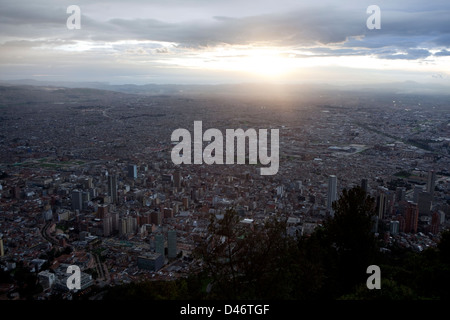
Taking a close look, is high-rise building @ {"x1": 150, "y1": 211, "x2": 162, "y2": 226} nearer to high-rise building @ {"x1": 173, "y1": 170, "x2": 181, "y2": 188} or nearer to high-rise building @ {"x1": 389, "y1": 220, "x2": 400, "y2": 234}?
high-rise building @ {"x1": 173, "y1": 170, "x2": 181, "y2": 188}

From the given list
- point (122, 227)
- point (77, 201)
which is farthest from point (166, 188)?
point (122, 227)

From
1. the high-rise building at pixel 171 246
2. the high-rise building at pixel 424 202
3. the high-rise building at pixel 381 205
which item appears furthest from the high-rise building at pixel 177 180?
the high-rise building at pixel 424 202

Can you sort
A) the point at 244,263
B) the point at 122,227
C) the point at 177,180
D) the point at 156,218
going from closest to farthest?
the point at 244,263
the point at 122,227
the point at 156,218
the point at 177,180

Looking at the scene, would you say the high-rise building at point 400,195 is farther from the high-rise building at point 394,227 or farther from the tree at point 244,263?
the tree at point 244,263

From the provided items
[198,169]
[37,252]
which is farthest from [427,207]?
[37,252]

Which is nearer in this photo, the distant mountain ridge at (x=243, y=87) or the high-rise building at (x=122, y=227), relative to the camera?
the high-rise building at (x=122, y=227)

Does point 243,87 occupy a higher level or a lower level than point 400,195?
higher

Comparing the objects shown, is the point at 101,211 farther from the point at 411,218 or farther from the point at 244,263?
Answer: the point at 411,218

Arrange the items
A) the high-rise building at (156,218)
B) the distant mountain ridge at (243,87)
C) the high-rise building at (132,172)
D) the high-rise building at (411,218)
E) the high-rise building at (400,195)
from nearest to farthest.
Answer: the high-rise building at (411,218)
the high-rise building at (156,218)
the high-rise building at (400,195)
the high-rise building at (132,172)
the distant mountain ridge at (243,87)
